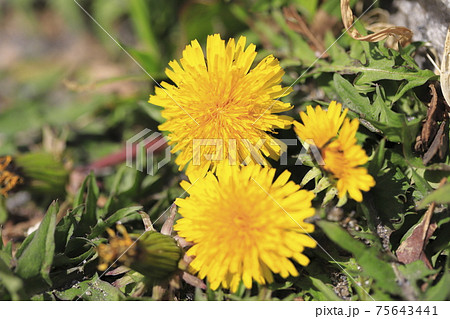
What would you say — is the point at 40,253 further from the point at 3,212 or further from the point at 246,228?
the point at 246,228

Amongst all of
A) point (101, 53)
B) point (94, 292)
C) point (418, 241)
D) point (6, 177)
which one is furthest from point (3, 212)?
point (418, 241)

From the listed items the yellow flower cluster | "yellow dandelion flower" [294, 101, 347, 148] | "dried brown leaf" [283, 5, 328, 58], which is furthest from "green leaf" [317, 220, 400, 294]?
"dried brown leaf" [283, 5, 328, 58]

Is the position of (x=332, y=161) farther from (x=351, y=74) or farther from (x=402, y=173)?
(x=351, y=74)

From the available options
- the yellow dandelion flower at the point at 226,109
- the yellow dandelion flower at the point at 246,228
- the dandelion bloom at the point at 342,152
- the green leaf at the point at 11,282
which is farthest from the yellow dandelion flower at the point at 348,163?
the green leaf at the point at 11,282

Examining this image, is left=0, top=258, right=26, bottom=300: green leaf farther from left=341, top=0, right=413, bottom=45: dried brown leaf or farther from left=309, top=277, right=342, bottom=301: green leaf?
left=341, top=0, right=413, bottom=45: dried brown leaf

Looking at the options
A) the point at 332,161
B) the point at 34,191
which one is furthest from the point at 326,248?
the point at 34,191

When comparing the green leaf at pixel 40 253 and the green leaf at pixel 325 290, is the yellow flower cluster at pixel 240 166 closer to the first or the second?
the green leaf at pixel 325 290
